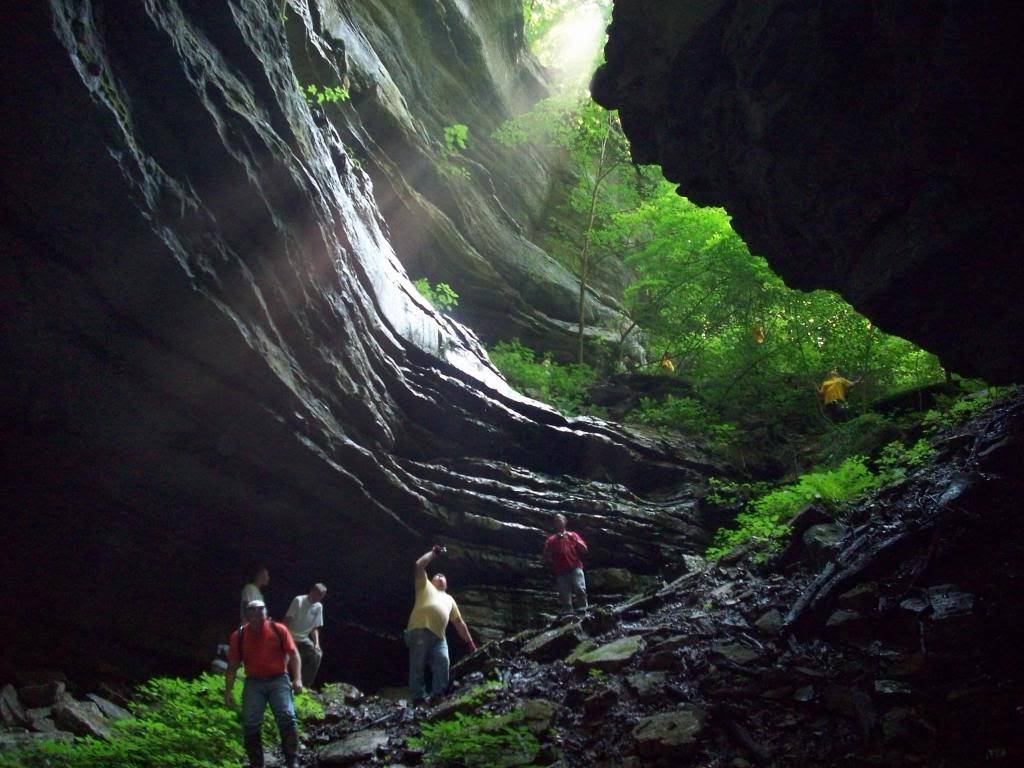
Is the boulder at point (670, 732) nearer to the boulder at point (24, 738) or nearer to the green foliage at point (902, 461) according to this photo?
the green foliage at point (902, 461)

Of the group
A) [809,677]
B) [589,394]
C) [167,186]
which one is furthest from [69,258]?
[589,394]

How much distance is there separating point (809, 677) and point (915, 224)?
430 centimetres

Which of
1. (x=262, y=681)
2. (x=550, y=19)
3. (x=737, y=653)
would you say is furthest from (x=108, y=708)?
(x=550, y=19)

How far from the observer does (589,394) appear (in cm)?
1922

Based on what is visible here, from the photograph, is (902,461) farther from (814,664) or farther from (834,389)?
(814,664)

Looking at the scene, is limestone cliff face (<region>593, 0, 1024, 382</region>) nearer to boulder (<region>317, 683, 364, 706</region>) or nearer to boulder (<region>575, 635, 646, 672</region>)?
boulder (<region>575, 635, 646, 672</region>)

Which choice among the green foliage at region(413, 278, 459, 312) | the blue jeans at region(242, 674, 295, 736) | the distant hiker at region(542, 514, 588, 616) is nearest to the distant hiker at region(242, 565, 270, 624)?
the blue jeans at region(242, 674, 295, 736)

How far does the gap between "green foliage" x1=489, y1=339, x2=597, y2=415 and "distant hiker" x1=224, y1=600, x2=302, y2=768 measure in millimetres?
10852

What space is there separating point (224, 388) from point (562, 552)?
579cm

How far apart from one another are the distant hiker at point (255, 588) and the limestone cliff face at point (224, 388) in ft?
2.27

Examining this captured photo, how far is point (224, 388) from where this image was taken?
9039 mm

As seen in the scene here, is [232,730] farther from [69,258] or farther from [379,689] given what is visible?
[69,258]

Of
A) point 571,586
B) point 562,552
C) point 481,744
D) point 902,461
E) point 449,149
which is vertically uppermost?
point 449,149

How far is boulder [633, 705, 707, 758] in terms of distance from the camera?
213 inches
